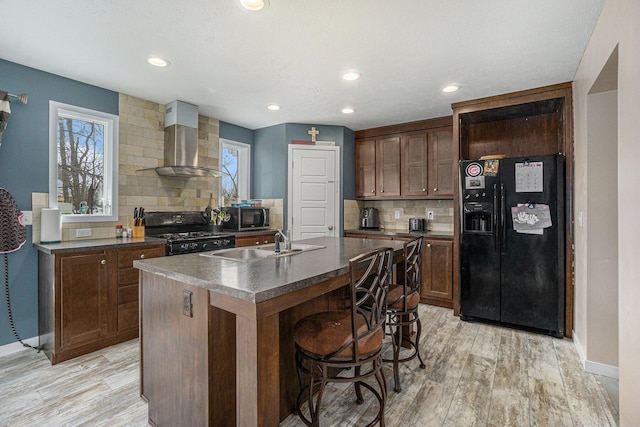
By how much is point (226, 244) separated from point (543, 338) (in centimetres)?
343

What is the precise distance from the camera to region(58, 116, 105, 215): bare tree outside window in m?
2.98

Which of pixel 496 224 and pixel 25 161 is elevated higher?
pixel 25 161

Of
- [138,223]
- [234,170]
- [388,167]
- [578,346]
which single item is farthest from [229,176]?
[578,346]

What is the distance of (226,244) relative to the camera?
3658 millimetres

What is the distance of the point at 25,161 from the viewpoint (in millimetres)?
2686

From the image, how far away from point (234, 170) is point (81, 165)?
198 centimetres

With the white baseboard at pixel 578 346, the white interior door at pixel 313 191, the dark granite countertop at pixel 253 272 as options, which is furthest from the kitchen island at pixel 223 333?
the white interior door at pixel 313 191

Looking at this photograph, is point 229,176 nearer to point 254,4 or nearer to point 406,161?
point 406,161

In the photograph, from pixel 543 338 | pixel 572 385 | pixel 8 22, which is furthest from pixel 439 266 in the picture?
pixel 8 22

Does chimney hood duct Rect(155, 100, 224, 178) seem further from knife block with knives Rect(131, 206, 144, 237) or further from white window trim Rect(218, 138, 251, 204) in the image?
white window trim Rect(218, 138, 251, 204)

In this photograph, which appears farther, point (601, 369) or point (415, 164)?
point (415, 164)

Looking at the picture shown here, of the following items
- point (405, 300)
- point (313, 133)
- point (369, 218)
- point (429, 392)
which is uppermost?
point (313, 133)

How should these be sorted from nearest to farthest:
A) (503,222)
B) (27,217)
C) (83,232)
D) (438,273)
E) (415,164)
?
(27,217)
(83,232)
(503,222)
(438,273)
(415,164)

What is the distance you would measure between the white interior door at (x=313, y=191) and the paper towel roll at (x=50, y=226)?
256cm
